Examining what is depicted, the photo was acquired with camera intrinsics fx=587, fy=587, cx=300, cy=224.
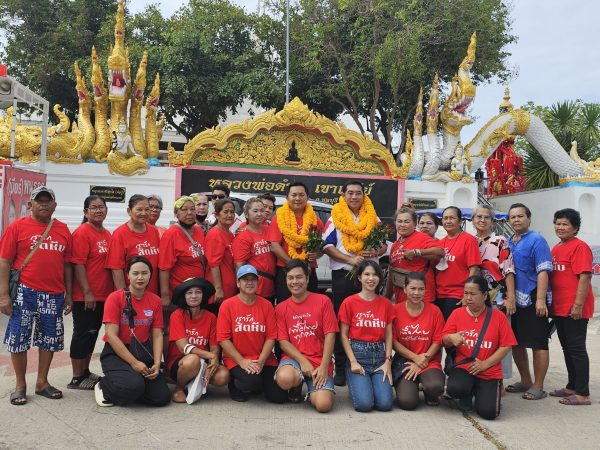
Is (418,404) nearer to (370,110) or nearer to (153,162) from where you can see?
(153,162)

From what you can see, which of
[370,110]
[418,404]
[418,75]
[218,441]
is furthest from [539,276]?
[370,110]

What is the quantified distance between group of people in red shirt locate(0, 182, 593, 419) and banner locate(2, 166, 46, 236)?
12.9 feet

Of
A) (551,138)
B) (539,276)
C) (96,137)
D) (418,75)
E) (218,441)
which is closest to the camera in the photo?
(218,441)

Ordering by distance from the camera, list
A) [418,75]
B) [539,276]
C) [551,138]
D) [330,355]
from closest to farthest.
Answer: [330,355] → [539,276] → [551,138] → [418,75]

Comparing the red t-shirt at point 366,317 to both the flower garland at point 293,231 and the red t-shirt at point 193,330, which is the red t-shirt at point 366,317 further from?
the red t-shirt at point 193,330

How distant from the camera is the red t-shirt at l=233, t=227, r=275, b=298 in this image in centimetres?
504

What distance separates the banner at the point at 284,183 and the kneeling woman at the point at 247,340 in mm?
8948

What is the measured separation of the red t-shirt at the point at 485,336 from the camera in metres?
4.45

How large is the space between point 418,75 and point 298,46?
4.68 meters

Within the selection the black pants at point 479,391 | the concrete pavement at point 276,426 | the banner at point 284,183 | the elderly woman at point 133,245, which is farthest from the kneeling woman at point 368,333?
the banner at point 284,183

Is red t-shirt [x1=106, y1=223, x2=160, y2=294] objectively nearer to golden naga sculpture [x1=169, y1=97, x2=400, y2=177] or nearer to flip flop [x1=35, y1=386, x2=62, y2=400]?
flip flop [x1=35, y1=386, x2=62, y2=400]

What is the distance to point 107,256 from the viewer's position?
4.90 meters

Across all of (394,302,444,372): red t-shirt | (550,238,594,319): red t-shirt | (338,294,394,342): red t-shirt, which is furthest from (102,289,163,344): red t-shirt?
(550,238,594,319): red t-shirt

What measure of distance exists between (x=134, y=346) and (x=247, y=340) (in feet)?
2.85
